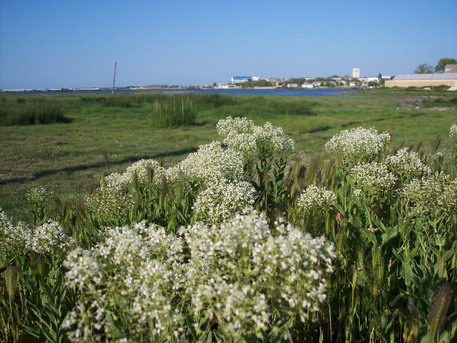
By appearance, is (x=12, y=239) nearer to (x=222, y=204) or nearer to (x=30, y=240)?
(x=30, y=240)

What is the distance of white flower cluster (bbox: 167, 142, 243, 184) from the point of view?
3279 mm

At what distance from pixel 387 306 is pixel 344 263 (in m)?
0.36

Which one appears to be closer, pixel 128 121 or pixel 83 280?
pixel 83 280

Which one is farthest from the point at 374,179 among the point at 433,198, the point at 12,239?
the point at 12,239

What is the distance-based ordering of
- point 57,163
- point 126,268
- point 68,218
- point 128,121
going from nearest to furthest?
point 126,268, point 68,218, point 57,163, point 128,121

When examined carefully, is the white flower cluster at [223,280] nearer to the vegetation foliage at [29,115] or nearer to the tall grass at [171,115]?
the tall grass at [171,115]

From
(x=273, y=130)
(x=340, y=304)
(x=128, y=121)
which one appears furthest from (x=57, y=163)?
(x=128, y=121)

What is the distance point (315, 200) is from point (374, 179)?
51cm

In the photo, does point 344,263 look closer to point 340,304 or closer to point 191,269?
point 340,304

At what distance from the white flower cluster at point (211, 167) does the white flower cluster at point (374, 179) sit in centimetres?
96

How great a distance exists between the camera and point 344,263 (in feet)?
8.05

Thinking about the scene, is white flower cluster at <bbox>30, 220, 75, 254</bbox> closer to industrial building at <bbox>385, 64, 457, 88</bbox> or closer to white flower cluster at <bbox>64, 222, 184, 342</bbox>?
white flower cluster at <bbox>64, 222, 184, 342</bbox>

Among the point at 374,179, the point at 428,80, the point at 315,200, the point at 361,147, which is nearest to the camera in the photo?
the point at 315,200

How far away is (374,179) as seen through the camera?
300 cm
